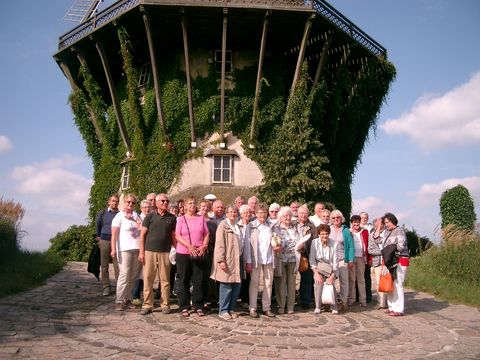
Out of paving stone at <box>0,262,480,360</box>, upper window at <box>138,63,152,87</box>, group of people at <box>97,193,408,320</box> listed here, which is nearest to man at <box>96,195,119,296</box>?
group of people at <box>97,193,408,320</box>

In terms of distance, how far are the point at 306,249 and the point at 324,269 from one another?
1.69ft

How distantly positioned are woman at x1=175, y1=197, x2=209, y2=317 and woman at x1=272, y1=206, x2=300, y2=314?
1.43 meters

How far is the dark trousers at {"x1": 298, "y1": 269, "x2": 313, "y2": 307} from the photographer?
7.83m

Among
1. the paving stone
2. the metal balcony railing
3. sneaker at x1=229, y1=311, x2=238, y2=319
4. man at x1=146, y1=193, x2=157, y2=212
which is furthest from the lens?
the metal balcony railing

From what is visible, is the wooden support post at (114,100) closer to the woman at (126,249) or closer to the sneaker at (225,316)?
the woman at (126,249)

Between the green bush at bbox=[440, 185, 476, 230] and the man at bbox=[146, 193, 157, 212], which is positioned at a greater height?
the green bush at bbox=[440, 185, 476, 230]

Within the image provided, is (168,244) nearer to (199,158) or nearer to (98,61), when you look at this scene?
(199,158)

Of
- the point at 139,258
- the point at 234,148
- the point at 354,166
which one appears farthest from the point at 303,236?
the point at 354,166

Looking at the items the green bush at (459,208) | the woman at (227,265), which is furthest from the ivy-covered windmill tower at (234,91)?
the woman at (227,265)

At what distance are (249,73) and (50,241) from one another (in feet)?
37.0

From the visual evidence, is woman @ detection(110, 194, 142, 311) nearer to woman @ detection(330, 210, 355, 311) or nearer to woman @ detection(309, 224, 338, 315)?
woman @ detection(309, 224, 338, 315)

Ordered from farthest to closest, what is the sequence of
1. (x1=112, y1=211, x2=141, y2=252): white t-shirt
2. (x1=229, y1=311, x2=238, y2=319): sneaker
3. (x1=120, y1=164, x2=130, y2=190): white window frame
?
(x1=120, y1=164, x2=130, y2=190): white window frame < (x1=112, y1=211, x2=141, y2=252): white t-shirt < (x1=229, y1=311, x2=238, y2=319): sneaker

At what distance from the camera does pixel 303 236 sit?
7582mm

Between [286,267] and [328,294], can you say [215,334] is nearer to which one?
[286,267]
